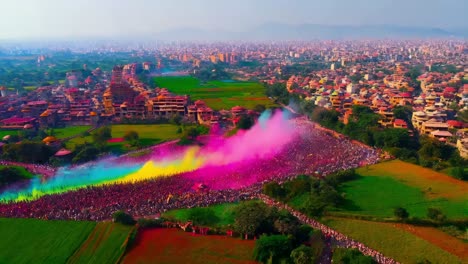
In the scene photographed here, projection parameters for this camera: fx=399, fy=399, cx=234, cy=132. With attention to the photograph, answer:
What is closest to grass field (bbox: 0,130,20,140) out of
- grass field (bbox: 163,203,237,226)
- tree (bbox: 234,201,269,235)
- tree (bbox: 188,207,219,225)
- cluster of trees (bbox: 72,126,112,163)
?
cluster of trees (bbox: 72,126,112,163)

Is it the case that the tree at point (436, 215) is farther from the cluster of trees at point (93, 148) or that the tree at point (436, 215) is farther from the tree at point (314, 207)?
the cluster of trees at point (93, 148)

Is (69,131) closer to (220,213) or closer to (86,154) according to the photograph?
(86,154)

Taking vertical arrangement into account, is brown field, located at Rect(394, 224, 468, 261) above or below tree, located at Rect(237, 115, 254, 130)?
below

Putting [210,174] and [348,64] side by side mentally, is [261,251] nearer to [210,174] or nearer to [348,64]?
[210,174]

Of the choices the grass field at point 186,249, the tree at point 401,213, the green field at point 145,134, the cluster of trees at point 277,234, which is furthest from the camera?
the green field at point 145,134

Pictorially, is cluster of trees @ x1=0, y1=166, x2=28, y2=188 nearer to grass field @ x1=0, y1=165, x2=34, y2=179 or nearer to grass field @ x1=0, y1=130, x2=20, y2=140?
grass field @ x1=0, y1=165, x2=34, y2=179

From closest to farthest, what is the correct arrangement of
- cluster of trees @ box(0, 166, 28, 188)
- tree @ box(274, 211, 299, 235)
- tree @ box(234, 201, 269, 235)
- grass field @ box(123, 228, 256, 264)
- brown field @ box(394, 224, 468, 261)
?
grass field @ box(123, 228, 256, 264) < brown field @ box(394, 224, 468, 261) < tree @ box(274, 211, 299, 235) < tree @ box(234, 201, 269, 235) < cluster of trees @ box(0, 166, 28, 188)

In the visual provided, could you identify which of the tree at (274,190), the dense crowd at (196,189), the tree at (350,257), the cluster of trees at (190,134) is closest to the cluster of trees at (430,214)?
the tree at (350,257)

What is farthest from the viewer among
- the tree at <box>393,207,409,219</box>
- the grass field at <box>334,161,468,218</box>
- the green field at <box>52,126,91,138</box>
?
the green field at <box>52,126,91,138</box>
